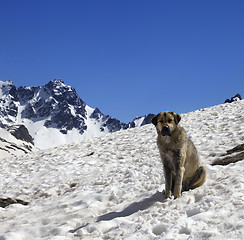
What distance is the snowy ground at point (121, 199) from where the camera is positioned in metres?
5.06

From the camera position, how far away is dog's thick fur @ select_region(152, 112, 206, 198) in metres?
6.73

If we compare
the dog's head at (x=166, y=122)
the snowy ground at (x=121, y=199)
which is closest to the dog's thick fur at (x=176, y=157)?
the dog's head at (x=166, y=122)

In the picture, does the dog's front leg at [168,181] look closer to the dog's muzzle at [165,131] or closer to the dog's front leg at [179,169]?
the dog's front leg at [179,169]

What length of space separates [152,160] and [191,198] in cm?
599

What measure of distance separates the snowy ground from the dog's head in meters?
1.56

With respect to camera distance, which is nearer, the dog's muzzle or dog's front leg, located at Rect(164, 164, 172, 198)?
the dog's muzzle

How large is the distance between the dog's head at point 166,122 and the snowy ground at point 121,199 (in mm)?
1558

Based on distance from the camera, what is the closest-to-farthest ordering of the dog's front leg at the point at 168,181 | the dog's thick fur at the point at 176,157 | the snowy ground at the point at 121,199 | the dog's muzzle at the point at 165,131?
1. the snowy ground at the point at 121,199
2. the dog's muzzle at the point at 165,131
3. the dog's thick fur at the point at 176,157
4. the dog's front leg at the point at 168,181

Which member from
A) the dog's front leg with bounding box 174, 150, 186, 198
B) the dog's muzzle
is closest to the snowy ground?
the dog's front leg with bounding box 174, 150, 186, 198

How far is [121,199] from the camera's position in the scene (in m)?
8.30

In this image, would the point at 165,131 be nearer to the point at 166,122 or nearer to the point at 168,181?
the point at 166,122

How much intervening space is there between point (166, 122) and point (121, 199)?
9.76ft

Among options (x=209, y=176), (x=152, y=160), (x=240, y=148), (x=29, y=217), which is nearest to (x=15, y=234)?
(x=29, y=217)

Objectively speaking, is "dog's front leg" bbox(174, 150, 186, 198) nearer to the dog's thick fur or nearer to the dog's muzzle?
the dog's thick fur
